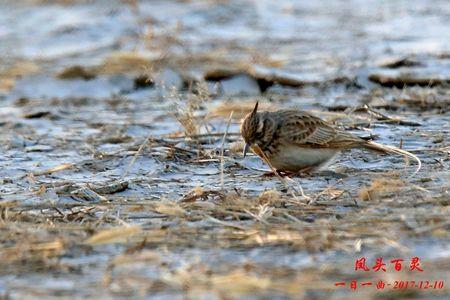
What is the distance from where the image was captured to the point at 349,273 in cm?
506

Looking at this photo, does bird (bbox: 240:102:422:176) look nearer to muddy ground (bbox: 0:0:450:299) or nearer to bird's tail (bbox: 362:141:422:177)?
bird's tail (bbox: 362:141:422:177)

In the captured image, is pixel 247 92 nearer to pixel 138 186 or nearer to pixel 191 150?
pixel 191 150

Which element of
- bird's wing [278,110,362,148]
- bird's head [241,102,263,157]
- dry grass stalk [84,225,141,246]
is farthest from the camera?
bird's wing [278,110,362,148]

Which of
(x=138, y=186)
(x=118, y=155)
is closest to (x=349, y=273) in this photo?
(x=138, y=186)

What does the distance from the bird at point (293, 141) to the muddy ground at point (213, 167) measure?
0.43 ft

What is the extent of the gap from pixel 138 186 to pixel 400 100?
13.3ft

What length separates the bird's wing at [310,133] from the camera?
7840 mm

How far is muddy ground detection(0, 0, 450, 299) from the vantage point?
→ 5191mm

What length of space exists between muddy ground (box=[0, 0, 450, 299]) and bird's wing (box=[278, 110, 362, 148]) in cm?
23

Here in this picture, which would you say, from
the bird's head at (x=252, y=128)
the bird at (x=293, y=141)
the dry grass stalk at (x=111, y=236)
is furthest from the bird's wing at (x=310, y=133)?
the dry grass stalk at (x=111, y=236)

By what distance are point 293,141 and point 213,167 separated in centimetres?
86

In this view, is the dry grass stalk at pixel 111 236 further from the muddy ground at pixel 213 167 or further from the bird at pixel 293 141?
the bird at pixel 293 141

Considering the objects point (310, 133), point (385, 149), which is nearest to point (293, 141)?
point (310, 133)

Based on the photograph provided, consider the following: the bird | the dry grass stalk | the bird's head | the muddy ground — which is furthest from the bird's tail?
the dry grass stalk
